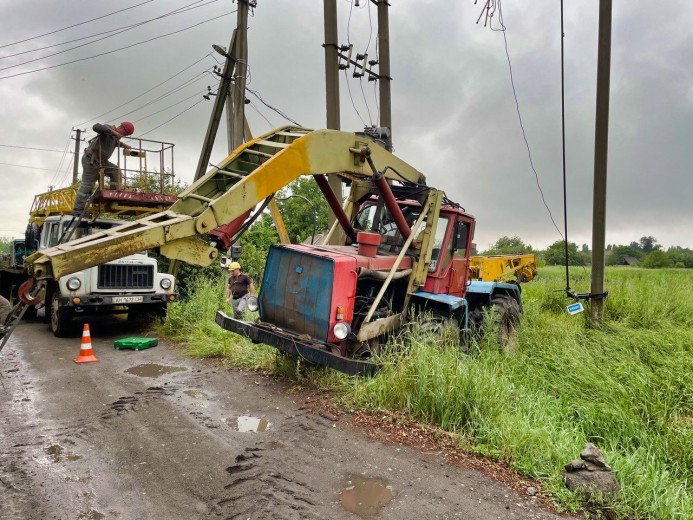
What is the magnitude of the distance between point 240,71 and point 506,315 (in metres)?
9.13

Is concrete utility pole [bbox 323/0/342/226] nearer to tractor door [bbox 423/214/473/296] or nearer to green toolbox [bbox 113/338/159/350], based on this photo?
tractor door [bbox 423/214/473/296]

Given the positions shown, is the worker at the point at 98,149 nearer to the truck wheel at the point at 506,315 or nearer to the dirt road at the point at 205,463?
the dirt road at the point at 205,463

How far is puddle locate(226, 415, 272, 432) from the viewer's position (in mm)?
4633

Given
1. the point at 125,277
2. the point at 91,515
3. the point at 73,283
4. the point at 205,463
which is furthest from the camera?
the point at 125,277

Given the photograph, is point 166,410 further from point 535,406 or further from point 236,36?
point 236,36

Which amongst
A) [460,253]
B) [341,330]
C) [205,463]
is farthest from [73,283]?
[460,253]

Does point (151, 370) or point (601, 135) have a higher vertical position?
point (601, 135)

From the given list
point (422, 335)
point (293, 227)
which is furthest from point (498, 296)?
point (293, 227)

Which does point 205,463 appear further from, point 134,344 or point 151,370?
point 134,344

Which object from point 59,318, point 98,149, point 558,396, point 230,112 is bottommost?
point 558,396

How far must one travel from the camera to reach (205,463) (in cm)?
390

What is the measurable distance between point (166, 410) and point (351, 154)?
143 inches

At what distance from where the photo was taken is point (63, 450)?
4.13m

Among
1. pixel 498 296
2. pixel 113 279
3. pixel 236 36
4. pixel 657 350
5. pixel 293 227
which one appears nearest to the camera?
pixel 657 350
